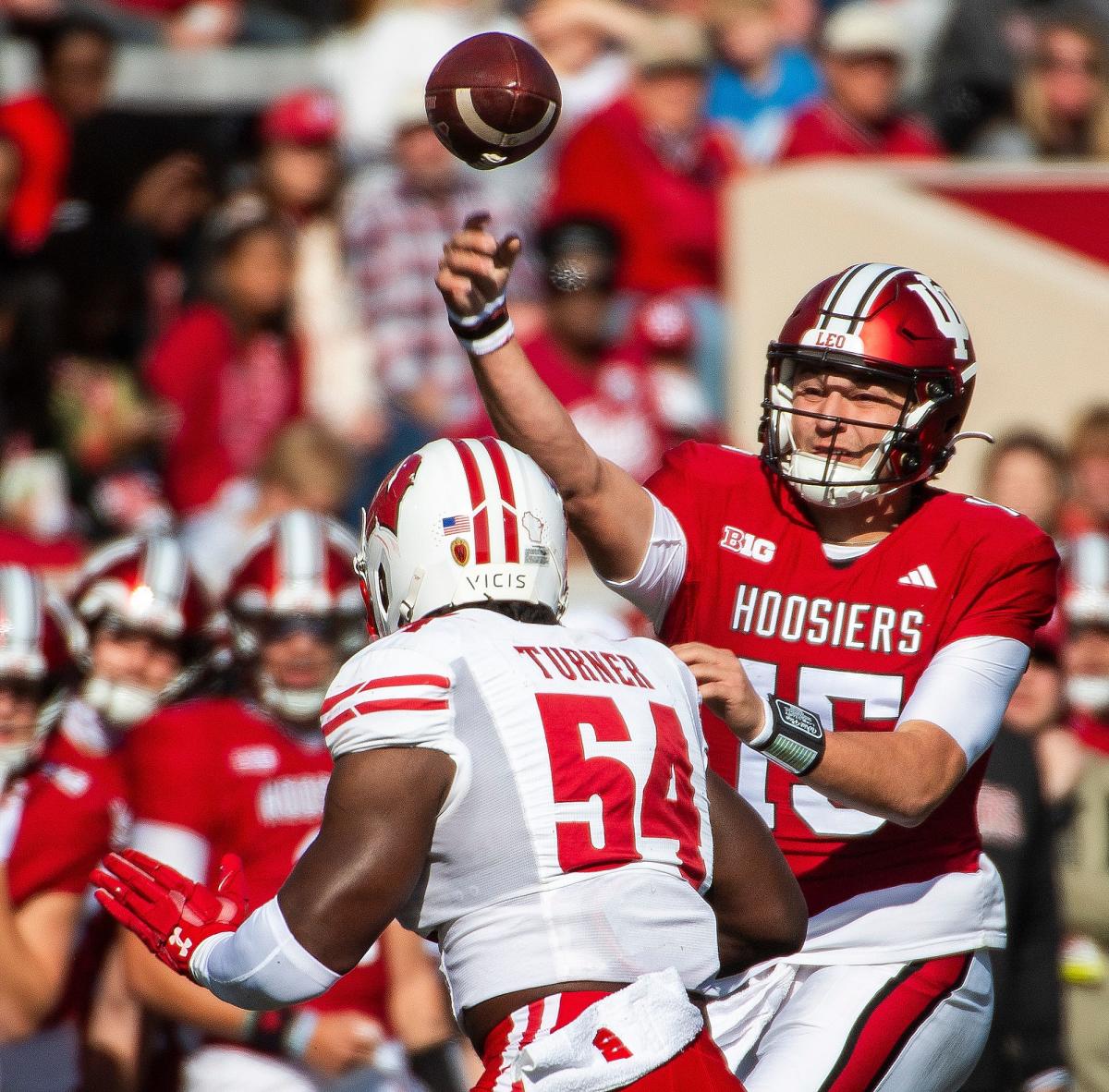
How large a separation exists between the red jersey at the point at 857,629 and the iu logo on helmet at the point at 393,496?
84cm

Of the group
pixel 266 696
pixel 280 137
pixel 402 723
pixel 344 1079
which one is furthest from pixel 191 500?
pixel 402 723

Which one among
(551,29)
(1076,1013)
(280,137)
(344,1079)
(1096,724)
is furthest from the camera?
(551,29)

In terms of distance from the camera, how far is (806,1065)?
3875 millimetres

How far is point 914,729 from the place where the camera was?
3.81 meters

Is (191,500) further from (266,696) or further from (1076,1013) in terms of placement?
(1076,1013)

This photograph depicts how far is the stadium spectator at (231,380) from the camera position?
29.8ft

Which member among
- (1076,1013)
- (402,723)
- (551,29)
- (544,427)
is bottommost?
(1076,1013)

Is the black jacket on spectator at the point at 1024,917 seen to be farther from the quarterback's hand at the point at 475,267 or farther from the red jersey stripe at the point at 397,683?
the red jersey stripe at the point at 397,683

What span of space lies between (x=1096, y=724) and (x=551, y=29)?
17.4 feet

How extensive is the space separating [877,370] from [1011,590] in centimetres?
51

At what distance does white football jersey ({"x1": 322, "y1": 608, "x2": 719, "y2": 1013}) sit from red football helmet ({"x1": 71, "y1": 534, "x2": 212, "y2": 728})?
3.09 meters

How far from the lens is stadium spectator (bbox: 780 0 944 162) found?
398 inches

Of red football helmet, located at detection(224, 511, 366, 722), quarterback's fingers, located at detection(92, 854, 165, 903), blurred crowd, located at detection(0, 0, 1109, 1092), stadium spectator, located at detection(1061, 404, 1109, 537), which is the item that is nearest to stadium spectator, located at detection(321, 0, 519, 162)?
blurred crowd, located at detection(0, 0, 1109, 1092)

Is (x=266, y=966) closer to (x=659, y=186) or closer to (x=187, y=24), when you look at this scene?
(x=659, y=186)
